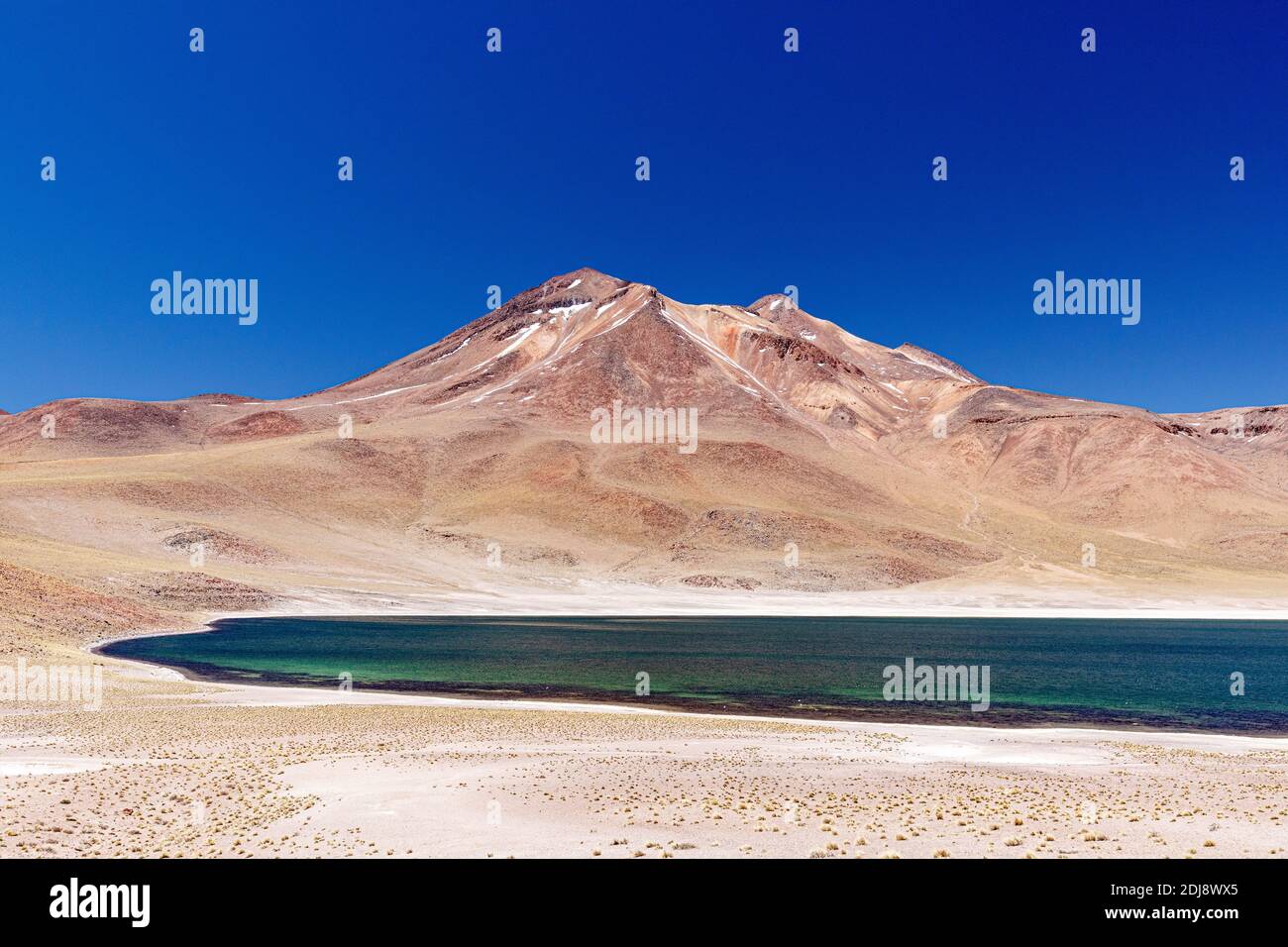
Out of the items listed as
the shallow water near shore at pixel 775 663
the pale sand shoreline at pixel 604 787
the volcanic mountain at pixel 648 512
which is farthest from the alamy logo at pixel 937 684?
the volcanic mountain at pixel 648 512

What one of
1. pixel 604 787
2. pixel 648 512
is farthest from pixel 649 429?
pixel 604 787

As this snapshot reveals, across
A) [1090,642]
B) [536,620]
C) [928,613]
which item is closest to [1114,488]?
[928,613]

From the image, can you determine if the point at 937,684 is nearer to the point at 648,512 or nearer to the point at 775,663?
the point at 775,663
